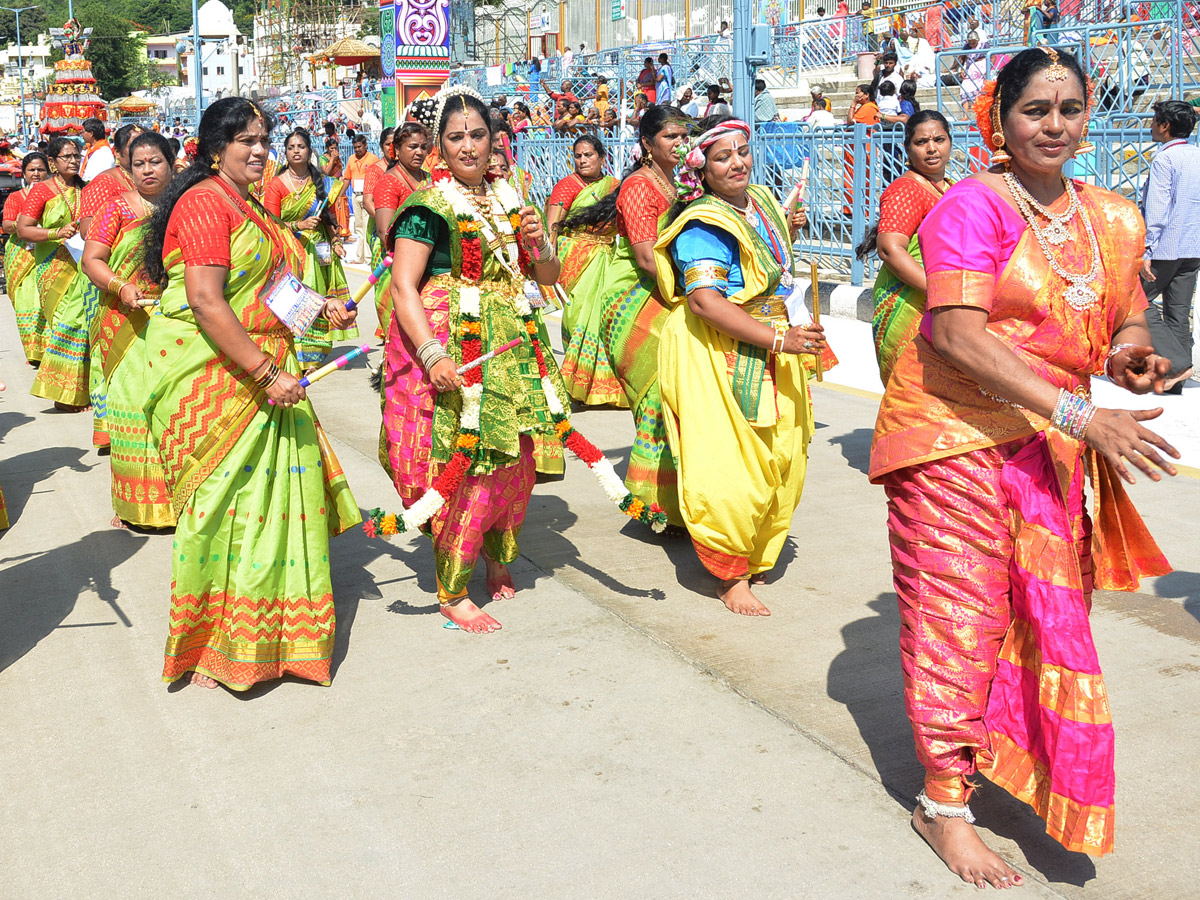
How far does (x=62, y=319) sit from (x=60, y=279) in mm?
647

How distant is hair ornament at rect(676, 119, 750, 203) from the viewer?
445 centimetres

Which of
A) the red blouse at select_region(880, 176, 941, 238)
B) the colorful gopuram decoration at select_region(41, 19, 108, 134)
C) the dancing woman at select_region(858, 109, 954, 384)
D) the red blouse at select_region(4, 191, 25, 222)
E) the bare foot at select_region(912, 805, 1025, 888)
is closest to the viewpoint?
the bare foot at select_region(912, 805, 1025, 888)

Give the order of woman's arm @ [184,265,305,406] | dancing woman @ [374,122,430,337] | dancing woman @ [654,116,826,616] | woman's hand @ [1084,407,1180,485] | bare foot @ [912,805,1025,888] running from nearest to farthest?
woman's hand @ [1084,407,1180,485] → bare foot @ [912,805,1025,888] → woman's arm @ [184,265,305,406] → dancing woman @ [654,116,826,616] → dancing woman @ [374,122,430,337]

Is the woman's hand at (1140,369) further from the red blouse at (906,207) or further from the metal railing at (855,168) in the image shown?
the metal railing at (855,168)

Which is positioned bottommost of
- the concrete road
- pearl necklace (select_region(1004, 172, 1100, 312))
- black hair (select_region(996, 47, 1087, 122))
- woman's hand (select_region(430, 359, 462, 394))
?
the concrete road

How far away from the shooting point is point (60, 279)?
8.86m

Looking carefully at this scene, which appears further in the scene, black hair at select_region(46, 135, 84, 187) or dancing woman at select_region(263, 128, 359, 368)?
dancing woman at select_region(263, 128, 359, 368)

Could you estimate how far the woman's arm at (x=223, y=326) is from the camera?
3.82m

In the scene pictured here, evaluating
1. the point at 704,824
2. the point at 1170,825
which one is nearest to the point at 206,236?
the point at 704,824

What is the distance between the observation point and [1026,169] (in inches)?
109

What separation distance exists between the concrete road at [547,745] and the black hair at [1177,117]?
10.9 ft

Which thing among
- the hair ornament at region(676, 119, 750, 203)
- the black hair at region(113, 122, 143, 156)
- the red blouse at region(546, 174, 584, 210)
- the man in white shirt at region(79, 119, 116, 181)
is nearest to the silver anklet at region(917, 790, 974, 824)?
the hair ornament at region(676, 119, 750, 203)

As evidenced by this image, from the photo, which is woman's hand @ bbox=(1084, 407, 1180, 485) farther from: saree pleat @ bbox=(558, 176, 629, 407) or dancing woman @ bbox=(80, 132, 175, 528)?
saree pleat @ bbox=(558, 176, 629, 407)

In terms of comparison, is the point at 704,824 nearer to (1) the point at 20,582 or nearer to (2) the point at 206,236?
(2) the point at 206,236
